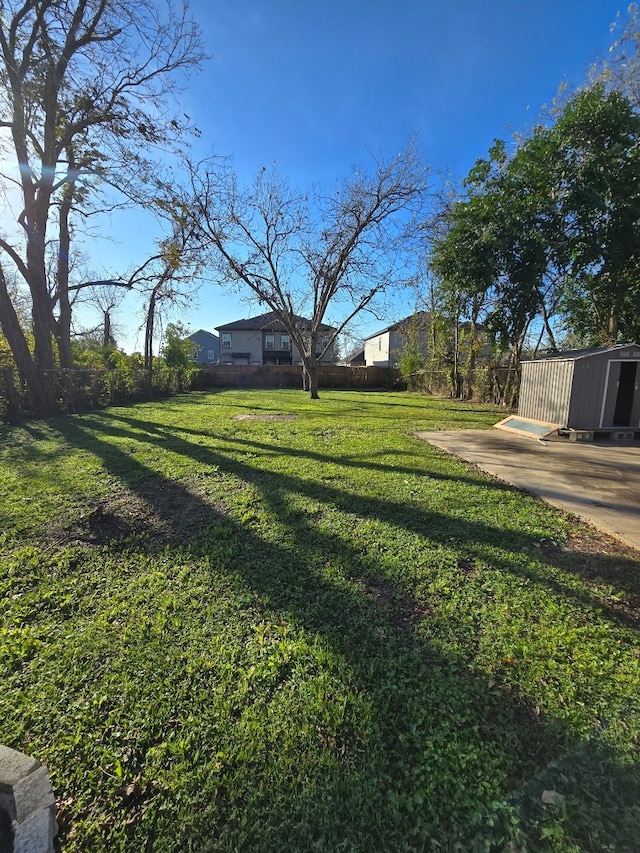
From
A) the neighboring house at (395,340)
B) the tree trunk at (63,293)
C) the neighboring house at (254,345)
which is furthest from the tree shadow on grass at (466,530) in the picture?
the neighboring house at (254,345)

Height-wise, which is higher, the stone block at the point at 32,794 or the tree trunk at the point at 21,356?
the tree trunk at the point at 21,356

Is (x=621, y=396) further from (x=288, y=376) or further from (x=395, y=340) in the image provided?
(x=395, y=340)

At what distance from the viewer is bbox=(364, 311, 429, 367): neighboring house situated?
23.1 metres

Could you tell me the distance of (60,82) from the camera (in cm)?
1006

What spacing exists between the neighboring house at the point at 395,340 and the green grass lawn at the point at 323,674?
21030 mm

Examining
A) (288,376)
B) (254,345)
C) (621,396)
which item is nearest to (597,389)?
(621,396)

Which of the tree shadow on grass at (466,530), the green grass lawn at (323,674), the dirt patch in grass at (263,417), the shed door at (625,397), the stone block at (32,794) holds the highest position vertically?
the shed door at (625,397)

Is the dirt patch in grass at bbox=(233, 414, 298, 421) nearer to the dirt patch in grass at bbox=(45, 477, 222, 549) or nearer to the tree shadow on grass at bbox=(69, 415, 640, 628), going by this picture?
the tree shadow on grass at bbox=(69, 415, 640, 628)

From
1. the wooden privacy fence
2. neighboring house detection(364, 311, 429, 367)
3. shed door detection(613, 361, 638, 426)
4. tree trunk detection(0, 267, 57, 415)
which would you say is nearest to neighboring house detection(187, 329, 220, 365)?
neighboring house detection(364, 311, 429, 367)

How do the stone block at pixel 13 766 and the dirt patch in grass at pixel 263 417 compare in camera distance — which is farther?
the dirt patch in grass at pixel 263 417

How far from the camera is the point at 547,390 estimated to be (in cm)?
780

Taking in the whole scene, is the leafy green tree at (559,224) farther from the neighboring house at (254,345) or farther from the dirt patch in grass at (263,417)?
the neighboring house at (254,345)

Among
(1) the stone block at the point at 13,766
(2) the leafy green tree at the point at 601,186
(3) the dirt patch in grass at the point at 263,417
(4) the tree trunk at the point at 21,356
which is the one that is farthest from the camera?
(3) the dirt patch in grass at the point at 263,417

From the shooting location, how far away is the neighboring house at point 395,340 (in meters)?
23.1
